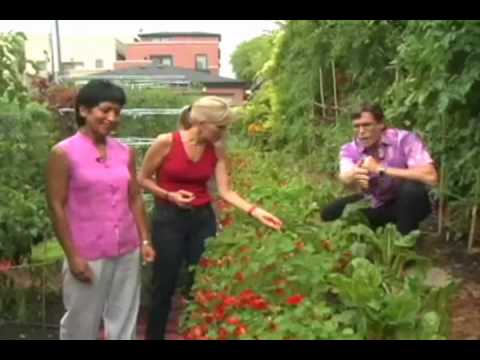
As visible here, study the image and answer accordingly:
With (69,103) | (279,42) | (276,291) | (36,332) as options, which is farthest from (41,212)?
(279,42)

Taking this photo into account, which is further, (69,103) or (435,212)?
(69,103)

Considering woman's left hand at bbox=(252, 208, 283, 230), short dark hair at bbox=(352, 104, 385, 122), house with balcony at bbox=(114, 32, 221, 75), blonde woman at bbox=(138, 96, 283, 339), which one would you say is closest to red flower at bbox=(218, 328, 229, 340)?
woman's left hand at bbox=(252, 208, 283, 230)

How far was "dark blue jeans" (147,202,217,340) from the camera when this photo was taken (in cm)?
453

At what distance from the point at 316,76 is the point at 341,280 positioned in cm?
960

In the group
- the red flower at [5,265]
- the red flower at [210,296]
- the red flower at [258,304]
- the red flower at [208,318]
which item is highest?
the red flower at [258,304]

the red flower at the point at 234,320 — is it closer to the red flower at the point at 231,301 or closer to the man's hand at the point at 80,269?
the red flower at the point at 231,301

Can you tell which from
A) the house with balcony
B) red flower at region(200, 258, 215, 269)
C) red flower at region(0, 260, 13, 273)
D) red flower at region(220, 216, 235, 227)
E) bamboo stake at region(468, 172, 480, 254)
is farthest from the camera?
the house with balcony

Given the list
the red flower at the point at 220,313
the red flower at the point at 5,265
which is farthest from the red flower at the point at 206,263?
the red flower at the point at 5,265

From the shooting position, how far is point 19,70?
470 cm

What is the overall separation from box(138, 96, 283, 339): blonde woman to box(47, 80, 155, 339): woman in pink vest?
59 cm

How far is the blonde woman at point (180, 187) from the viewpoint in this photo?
447 centimetres

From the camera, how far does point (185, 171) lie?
15.0 ft

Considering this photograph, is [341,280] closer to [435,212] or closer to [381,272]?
[381,272]

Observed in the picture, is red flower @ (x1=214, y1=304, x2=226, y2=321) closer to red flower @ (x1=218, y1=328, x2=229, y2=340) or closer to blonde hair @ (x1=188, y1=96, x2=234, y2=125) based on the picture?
red flower @ (x1=218, y1=328, x2=229, y2=340)
